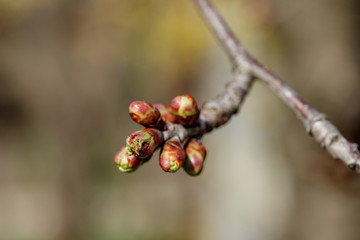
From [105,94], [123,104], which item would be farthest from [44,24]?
[123,104]

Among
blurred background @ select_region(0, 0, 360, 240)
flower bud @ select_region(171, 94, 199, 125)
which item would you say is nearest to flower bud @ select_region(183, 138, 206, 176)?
flower bud @ select_region(171, 94, 199, 125)

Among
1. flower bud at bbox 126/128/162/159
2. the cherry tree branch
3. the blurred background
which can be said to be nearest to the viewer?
flower bud at bbox 126/128/162/159

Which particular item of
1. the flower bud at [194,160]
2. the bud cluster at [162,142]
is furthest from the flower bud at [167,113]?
the flower bud at [194,160]

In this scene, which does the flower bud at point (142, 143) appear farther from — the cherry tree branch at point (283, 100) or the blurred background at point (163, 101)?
the blurred background at point (163, 101)

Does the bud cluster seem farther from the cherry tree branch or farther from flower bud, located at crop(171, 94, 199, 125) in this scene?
the cherry tree branch

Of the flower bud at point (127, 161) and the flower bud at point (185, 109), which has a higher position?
the flower bud at point (185, 109)

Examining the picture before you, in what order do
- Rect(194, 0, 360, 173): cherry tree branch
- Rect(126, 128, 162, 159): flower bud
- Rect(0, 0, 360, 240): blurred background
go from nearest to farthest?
Rect(126, 128, 162, 159): flower bud < Rect(194, 0, 360, 173): cherry tree branch < Rect(0, 0, 360, 240): blurred background

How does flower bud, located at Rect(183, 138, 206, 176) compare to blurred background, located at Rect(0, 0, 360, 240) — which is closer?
flower bud, located at Rect(183, 138, 206, 176)

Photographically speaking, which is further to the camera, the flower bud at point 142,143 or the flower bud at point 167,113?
the flower bud at point 167,113

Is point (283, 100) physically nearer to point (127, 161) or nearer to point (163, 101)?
point (127, 161)

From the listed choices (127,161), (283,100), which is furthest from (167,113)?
(283,100)
